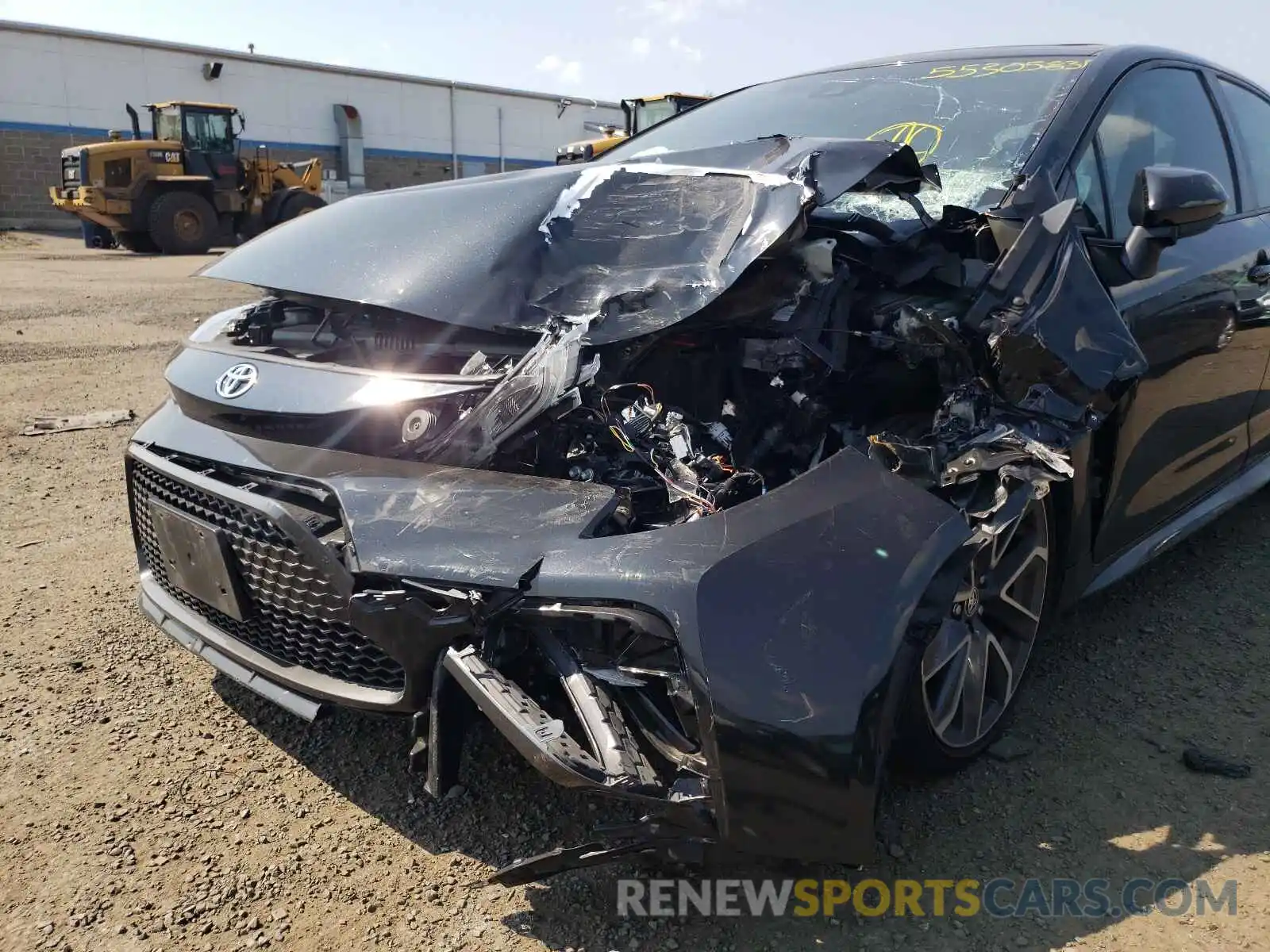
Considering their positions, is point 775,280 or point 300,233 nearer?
point 775,280

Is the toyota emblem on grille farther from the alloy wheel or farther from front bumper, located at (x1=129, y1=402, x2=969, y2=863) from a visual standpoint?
the alloy wheel

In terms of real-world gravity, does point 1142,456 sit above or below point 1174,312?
below

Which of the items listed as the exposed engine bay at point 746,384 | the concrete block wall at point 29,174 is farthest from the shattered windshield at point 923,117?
the concrete block wall at point 29,174

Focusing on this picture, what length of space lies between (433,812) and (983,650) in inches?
51.6

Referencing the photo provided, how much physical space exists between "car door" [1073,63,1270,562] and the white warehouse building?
2715 centimetres

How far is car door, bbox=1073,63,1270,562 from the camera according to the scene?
2.57 meters

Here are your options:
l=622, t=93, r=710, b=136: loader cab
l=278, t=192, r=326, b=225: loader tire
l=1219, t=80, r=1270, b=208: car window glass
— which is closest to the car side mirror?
l=1219, t=80, r=1270, b=208: car window glass

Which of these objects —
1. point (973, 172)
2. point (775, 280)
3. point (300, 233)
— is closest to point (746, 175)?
point (775, 280)

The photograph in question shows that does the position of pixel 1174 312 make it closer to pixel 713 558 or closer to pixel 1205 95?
pixel 1205 95

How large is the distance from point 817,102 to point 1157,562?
214cm

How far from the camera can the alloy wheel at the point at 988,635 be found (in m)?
2.03

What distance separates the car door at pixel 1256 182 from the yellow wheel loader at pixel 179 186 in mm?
15685

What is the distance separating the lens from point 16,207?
85.7 ft

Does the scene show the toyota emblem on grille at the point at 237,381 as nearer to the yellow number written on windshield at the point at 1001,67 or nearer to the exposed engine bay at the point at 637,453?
the exposed engine bay at the point at 637,453
